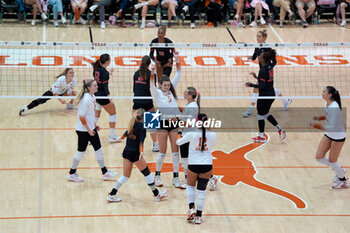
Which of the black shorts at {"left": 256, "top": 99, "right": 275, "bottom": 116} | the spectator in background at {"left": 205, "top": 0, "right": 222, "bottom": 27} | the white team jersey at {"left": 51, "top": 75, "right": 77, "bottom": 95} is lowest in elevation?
the black shorts at {"left": 256, "top": 99, "right": 275, "bottom": 116}

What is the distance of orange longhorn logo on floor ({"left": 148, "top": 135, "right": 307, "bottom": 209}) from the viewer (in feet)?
33.9

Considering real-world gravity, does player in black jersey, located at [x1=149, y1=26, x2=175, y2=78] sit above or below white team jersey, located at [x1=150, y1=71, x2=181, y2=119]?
above

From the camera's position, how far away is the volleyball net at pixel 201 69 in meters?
15.2

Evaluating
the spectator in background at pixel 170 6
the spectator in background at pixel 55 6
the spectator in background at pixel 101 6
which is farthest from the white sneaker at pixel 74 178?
the spectator in background at pixel 170 6

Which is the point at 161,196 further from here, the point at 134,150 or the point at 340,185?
the point at 340,185

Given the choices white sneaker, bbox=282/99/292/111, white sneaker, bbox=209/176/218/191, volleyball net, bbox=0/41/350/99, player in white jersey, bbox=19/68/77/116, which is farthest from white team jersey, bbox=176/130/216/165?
volleyball net, bbox=0/41/350/99

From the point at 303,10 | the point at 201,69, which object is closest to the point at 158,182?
the point at 201,69

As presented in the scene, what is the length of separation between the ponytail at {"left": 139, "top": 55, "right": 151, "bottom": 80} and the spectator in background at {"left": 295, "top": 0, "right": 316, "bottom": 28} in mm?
10889

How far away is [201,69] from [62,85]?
4.91 metres

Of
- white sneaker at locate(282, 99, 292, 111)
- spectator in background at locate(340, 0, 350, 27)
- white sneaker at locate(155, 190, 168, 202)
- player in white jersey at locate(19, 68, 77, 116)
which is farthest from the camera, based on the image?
spectator in background at locate(340, 0, 350, 27)

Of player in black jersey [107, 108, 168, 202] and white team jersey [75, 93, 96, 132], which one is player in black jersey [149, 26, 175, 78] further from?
player in black jersey [107, 108, 168, 202]

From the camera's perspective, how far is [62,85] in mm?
13352

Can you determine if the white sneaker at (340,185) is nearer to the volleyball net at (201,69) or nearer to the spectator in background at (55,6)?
the volleyball net at (201,69)

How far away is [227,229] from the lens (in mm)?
9180
